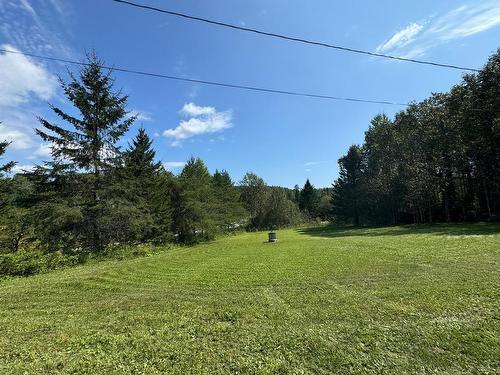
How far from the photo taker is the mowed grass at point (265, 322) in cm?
379

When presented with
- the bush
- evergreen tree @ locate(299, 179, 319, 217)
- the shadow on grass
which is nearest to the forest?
the bush

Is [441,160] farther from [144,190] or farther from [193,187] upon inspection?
[144,190]

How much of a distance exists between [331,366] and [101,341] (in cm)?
331

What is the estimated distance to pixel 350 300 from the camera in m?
6.03

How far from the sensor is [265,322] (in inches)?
201

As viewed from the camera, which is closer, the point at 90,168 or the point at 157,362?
the point at 157,362

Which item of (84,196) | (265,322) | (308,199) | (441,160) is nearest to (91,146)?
(84,196)

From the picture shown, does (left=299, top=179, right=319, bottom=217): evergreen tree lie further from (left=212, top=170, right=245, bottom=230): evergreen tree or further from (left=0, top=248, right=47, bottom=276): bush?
(left=0, top=248, right=47, bottom=276): bush

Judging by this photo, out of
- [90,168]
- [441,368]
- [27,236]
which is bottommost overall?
[441,368]

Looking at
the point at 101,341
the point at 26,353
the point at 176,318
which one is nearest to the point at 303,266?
the point at 176,318

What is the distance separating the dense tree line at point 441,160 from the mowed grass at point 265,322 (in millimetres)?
23306

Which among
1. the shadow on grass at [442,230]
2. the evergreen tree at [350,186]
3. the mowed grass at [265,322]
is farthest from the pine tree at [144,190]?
the evergreen tree at [350,186]

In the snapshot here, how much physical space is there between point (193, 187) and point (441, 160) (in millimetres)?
25482

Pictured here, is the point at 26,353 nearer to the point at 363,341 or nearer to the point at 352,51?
the point at 363,341
